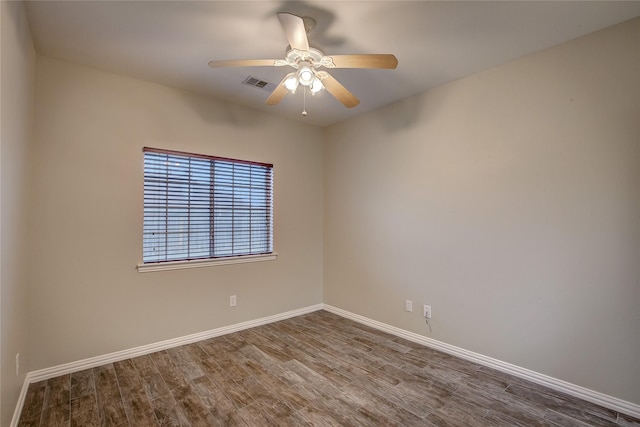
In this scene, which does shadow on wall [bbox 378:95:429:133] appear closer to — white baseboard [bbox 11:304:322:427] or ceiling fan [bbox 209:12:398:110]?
ceiling fan [bbox 209:12:398:110]

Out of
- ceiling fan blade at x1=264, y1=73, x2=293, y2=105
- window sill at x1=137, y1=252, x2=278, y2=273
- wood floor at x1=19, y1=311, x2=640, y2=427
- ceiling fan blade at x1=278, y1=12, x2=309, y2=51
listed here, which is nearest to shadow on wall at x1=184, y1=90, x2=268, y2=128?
ceiling fan blade at x1=264, y1=73, x2=293, y2=105

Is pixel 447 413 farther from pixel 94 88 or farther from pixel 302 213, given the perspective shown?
pixel 94 88

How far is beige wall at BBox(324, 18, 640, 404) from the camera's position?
207 cm

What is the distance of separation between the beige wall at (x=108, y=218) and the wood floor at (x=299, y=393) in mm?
324

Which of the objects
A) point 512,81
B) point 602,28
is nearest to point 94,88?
→ point 512,81

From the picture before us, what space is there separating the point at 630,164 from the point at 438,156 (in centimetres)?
139

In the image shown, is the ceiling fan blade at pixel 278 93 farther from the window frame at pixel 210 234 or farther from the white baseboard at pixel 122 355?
the white baseboard at pixel 122 355

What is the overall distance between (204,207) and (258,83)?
4.67 feet

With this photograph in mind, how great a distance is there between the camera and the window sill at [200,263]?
290 centimetres

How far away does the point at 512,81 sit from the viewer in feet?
8.34

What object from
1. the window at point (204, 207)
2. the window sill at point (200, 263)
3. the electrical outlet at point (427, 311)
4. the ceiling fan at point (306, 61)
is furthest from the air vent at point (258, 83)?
the electrical outlet at point (427, 311)

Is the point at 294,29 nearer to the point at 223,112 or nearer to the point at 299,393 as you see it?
the point at 223,112

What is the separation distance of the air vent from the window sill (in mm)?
1890

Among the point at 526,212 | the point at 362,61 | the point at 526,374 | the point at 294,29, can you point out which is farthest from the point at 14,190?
the point at 526,374
